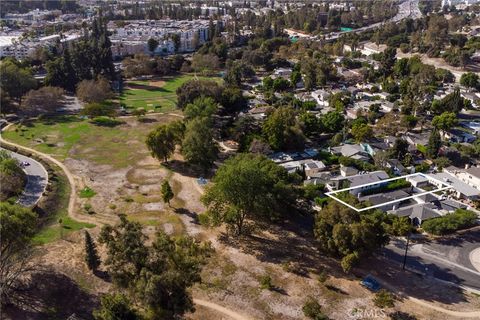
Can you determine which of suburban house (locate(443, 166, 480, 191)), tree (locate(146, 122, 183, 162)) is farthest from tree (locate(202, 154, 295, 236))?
suburban house (locate(443, 166, 480, 191))

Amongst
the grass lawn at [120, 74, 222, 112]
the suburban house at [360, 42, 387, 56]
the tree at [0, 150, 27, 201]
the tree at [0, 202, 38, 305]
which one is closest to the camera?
the tree at [0, 202, 38, 305]

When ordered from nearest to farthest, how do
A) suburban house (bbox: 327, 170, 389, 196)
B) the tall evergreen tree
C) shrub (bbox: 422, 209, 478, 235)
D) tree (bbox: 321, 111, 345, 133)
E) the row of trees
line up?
shrub (bbox: 422, 209, 478, 235) → suburban house (bbox: 327, 170, 389, 196) → tree (bbox: 321, 111, 345, 133) → the tall evergreen tree → the row of trees

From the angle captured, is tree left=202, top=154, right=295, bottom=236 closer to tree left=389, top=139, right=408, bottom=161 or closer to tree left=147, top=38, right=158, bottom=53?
tree left=389, top=139, right=408, bottom=161

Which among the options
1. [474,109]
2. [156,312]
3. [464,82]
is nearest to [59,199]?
[156,312]

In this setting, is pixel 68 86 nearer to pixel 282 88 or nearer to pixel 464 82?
pixel 282 88

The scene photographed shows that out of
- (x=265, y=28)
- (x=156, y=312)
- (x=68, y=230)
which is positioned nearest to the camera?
(x=156, y=312)

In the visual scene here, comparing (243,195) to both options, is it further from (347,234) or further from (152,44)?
(152,44)
